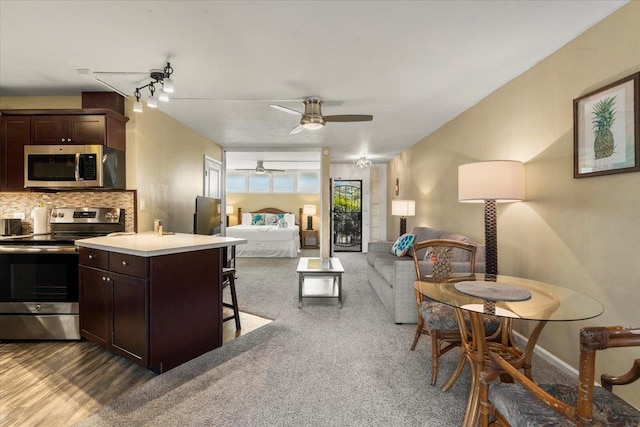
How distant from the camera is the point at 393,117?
3975mm

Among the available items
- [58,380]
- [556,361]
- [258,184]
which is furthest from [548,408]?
[258,184]

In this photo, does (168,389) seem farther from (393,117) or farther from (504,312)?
(393,117)

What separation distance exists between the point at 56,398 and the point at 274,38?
2757 millimetres

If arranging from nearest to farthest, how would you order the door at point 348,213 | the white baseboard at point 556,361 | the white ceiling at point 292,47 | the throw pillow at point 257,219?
the white ceiling at point 292,47, the white baseboard at point 556,361, the door at point 348,213, the throw pillow at point 257,219

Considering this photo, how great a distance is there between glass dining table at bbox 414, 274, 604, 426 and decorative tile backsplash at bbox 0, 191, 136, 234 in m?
3.03

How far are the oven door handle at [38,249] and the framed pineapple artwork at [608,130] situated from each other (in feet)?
12.8

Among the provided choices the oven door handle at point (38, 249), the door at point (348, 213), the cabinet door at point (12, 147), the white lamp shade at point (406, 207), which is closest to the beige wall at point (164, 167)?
the oven door handle at point (38, 249)

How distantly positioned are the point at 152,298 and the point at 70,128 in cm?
208

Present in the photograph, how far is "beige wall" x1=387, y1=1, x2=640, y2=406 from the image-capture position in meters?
1.76

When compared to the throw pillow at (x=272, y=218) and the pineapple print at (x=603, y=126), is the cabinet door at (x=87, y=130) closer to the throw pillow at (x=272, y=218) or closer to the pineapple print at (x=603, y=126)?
the pineapple print at (x=603, y=126)

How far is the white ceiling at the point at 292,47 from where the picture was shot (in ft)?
5.94

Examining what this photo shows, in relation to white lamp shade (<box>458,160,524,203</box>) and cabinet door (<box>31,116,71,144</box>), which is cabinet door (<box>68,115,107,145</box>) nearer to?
cabinet door (<box>31,116,71,144</box>)

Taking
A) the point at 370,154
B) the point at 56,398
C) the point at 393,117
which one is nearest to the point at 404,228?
the point at 370,154

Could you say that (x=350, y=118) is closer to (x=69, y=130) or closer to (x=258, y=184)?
(x=69, y=130)
